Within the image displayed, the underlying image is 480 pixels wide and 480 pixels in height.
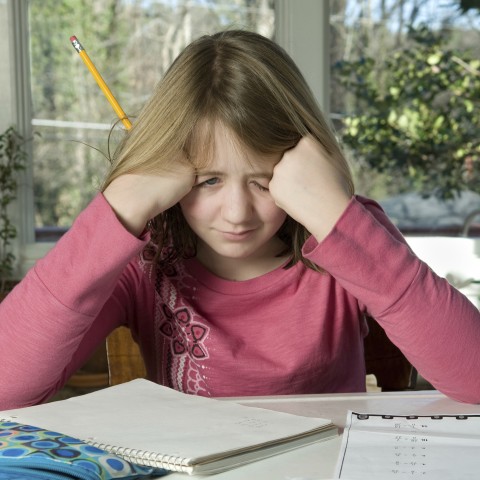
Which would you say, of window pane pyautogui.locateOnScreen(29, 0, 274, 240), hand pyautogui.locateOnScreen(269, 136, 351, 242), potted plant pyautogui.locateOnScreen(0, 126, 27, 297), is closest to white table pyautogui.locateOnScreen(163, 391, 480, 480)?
hand pyautogui.locateOnScreen(269, 136, 351, 242)

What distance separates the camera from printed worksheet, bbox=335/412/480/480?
708 mm

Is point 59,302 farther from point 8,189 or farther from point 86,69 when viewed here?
point 86,69

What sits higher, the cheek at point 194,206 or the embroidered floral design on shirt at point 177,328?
the cheek at point 194,206

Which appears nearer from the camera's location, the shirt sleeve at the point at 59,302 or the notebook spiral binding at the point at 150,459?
the notebook spiral binding at the point at 150,459

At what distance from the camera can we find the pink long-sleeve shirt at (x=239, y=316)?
1001 mm

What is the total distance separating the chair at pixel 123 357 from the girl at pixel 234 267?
0.02 m

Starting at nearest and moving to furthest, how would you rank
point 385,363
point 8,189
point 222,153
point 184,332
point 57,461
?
point 57,461 < point 222,153 < point 184,332 < point 385,363 < point 8,189

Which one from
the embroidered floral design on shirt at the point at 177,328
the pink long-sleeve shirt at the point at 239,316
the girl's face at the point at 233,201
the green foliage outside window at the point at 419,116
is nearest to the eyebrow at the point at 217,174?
the girl's face at the point at 233,201

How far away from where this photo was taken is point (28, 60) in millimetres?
2994

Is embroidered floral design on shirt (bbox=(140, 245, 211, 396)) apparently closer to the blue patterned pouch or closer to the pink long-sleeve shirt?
the pink long-sleeve shirt

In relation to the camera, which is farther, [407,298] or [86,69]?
[86,69]

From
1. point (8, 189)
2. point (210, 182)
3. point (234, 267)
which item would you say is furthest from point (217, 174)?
point (8, 189)

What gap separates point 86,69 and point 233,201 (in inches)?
83.5

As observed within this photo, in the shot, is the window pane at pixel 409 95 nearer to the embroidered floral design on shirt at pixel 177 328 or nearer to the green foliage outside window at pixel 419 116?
the green foliage outside window at pixel 419 116
